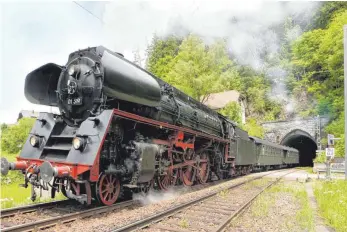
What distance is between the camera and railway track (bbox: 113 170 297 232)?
16.7 ft

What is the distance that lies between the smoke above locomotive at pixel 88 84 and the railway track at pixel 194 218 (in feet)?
8.44

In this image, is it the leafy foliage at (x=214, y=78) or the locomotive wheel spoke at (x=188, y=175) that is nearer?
the locomotive wheel spoke at (x=188, y=175)

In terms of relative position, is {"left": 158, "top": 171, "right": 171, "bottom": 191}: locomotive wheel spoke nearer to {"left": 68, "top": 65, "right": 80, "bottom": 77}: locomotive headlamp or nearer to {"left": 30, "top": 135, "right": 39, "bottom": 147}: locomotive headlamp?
{"left": 30, "top": 135, "right": 39, "bottom": 147}: locomotive headlamp

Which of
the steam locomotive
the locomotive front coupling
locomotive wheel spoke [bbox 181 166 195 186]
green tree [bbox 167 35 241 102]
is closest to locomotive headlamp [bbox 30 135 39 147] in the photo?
the steam locomotive

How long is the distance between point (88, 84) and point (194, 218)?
3.62 m

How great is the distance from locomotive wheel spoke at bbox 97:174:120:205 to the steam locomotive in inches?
0.8

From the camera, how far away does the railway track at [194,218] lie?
508 cm

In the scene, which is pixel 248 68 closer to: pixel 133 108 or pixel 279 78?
pixel 279 78

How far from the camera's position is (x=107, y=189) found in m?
6.63

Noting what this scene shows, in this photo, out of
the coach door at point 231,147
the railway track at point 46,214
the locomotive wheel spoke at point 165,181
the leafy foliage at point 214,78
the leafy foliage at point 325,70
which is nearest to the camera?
the railway track at point 46,214

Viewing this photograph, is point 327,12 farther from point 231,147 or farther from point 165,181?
point 165,181

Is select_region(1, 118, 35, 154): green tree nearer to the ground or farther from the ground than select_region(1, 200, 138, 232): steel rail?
farther from the ground

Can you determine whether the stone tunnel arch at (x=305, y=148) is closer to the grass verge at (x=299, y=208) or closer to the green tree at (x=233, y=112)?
the green tree at (x=233, y=112)

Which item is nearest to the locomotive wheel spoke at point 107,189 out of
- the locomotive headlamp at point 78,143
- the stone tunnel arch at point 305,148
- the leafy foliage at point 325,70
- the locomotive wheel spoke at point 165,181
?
the locomotive headlamp at point 78,143
